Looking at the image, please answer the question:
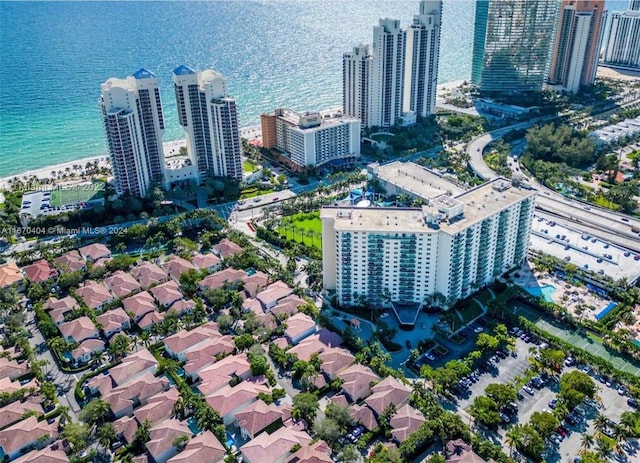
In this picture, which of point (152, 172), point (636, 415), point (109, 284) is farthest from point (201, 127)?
point (636, 415)

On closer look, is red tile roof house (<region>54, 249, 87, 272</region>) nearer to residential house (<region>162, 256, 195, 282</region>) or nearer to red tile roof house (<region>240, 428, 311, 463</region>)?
residential house (<region>162, 256, 195, 282</region>)

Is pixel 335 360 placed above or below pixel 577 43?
below

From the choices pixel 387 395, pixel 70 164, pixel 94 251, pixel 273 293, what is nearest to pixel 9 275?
pixel 94 251

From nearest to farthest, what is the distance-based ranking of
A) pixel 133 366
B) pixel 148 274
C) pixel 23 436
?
pixel 23 436, pixel 133 366, pixel 148 274

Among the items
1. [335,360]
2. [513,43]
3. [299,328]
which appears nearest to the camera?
[335,360]

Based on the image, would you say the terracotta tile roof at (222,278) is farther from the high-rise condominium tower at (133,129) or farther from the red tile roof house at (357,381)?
the high-rise condominium tower at (133,129)

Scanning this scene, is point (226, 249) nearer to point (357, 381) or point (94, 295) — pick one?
point (94, 295)
